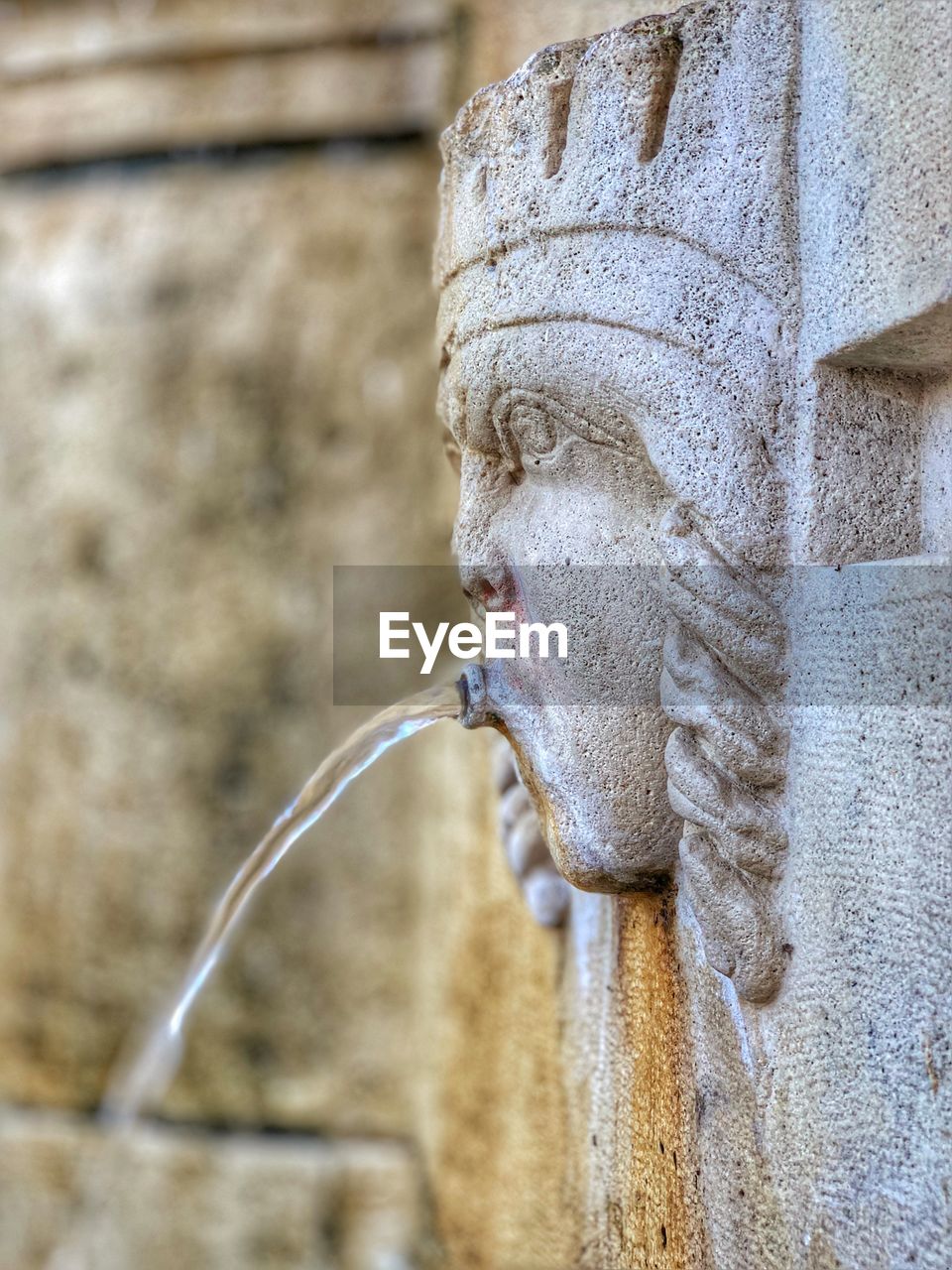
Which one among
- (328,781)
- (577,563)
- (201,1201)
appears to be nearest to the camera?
(577,563)

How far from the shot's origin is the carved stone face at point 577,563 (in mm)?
941

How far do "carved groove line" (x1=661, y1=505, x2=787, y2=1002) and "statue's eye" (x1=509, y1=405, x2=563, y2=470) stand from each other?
0.13 metres

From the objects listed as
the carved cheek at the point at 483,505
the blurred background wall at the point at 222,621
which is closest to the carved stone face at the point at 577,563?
the carved cheek at the point at 483,505

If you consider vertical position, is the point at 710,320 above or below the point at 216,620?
above

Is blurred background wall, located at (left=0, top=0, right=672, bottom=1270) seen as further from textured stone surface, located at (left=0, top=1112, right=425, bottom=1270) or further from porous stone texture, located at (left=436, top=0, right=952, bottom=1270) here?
porous stone texture, located at (left=436, top=0, right=952, bottom=1270)

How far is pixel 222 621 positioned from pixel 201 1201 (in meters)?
1.01

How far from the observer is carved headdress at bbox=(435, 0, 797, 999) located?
0.88 m

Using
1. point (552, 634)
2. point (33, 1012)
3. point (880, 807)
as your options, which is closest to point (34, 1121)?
point (33, 1012)

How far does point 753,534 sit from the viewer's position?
879mm

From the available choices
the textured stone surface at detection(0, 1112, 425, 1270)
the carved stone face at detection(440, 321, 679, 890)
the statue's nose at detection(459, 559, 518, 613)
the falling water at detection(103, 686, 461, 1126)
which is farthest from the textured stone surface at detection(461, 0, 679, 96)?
the textured stone surface at detection(0, 1112, 425, 1270)

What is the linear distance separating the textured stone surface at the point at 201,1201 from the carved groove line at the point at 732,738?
162 centimetres

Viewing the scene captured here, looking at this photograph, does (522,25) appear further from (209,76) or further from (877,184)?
(209,76)

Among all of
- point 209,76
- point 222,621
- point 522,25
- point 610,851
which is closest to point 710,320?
point 610,851

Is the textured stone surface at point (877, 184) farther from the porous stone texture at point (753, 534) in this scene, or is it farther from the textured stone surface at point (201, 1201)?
the textured stone surface at point (201, 1201)
